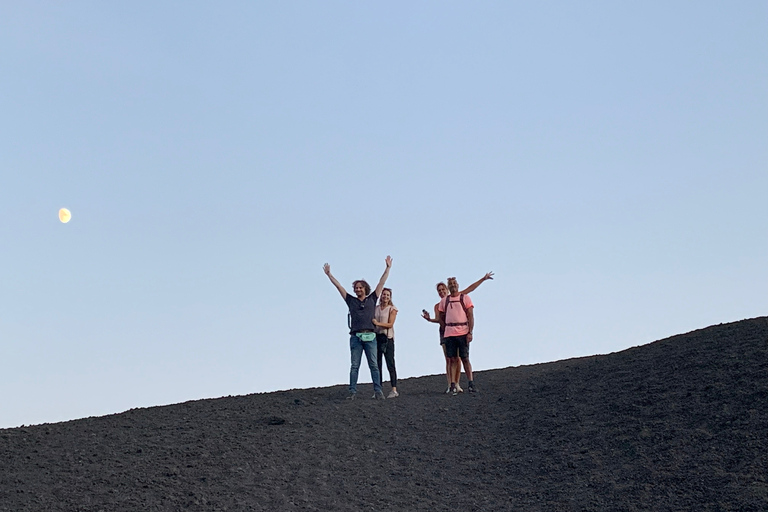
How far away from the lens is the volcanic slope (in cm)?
1024

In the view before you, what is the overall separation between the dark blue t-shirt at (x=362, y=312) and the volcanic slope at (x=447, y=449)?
1531 mm

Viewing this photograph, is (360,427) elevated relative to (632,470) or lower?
elevated

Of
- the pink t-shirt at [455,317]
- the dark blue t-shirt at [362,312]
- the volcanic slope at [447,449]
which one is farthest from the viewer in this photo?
the pink t-shirt at [455,317]

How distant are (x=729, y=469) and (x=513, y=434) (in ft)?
12.4

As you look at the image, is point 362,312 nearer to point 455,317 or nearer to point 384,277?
point 384,277

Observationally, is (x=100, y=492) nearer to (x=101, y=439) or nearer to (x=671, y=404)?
(x=101, y=439)

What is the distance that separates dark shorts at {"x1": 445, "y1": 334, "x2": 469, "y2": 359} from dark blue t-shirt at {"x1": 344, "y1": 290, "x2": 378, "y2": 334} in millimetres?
1663

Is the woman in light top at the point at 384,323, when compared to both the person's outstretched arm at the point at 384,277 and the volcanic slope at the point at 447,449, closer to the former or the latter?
the person's outstretched arm at the point at 384,277

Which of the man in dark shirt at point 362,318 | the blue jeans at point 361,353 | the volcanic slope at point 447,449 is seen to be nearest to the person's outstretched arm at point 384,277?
the man in dark shirt at point 362,318

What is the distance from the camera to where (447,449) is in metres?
12.4

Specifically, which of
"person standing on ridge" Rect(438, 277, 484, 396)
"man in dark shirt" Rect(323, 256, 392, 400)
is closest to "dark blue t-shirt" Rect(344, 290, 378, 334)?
"man in dark shirt" Rect(323, 256, 392, 400)

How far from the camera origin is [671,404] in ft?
41.9

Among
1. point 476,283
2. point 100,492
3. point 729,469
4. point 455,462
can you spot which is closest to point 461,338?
point 476,283

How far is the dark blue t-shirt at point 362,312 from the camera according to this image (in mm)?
14422
